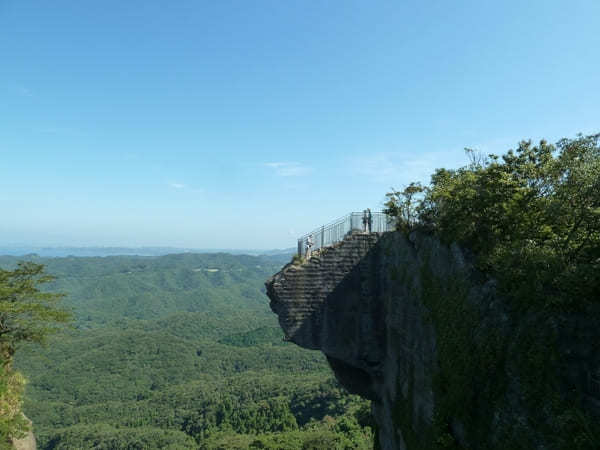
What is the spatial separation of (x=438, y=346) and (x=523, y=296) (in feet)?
10.9

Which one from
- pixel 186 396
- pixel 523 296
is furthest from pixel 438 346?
pixel 186 396

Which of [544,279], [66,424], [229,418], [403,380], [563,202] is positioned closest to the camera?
[544,279]

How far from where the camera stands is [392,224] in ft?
47.1

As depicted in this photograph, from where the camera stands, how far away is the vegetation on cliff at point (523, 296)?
5.49 meters

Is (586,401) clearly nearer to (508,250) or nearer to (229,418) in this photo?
(508,250)

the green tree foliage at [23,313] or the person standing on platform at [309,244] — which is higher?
the person standing on platform at [309,244]

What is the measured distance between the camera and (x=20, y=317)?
18.6m

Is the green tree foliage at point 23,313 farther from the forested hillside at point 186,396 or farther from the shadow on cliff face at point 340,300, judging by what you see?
the shadow on cliff face at point 340,300

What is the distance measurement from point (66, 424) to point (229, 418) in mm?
48409

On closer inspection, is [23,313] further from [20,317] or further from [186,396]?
[186,396]

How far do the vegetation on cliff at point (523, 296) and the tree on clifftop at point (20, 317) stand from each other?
18.4m

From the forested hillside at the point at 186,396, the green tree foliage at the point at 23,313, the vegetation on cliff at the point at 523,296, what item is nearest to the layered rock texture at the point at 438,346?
the vegetation on cliff at the point at 523,296

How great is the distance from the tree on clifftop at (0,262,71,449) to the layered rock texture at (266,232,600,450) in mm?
13129

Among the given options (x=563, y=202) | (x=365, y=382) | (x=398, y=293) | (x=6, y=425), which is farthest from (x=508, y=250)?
(x=6, y=425)
